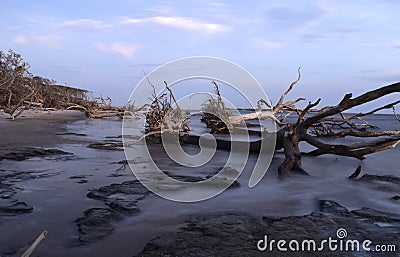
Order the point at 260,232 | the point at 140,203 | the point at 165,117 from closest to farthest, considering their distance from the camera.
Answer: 1. the point at 260,232
2. the point at 140,203
3. the point at 165,117

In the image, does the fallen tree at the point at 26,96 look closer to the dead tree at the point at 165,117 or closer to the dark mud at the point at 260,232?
the dead tree at the point at 165,117

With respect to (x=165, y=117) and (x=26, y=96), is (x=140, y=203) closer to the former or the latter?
(x=165, y=117)

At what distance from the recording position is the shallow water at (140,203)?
9.54ft

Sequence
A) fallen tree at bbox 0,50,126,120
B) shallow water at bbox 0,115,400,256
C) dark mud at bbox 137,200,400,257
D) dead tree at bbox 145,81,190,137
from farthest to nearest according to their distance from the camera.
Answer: fallen tree at bbox 0,50,126,120 < dead tree at bbox 145,81,190,137 < shallow water at bbox 0,115,400,256 < dark mud at bbox 137,200,400,257

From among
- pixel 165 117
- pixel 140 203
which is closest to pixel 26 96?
pixel 165 117

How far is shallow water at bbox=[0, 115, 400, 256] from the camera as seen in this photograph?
114 inches

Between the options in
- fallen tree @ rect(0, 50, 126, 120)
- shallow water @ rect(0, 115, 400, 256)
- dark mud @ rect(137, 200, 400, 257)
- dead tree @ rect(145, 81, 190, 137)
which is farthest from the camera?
fallen tree @ rect(0, 50, 126, 120)

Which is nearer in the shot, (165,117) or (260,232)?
(260,232)

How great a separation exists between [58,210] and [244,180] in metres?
3.02

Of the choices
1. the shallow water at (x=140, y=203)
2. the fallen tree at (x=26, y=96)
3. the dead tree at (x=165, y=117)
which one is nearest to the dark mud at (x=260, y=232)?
the shallow water at (x=140, y=203)

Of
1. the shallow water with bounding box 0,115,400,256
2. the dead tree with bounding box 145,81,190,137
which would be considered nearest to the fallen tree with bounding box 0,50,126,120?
the dead tree with bounding box 145,81,190,137

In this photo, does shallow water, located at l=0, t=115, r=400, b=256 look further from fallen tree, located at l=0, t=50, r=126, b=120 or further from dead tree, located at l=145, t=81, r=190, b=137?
fallen tree, located at l=0, t=50, r=126, b=120

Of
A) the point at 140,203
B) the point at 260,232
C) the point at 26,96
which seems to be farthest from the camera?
the point at 26,96

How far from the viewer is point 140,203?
4098 mm
